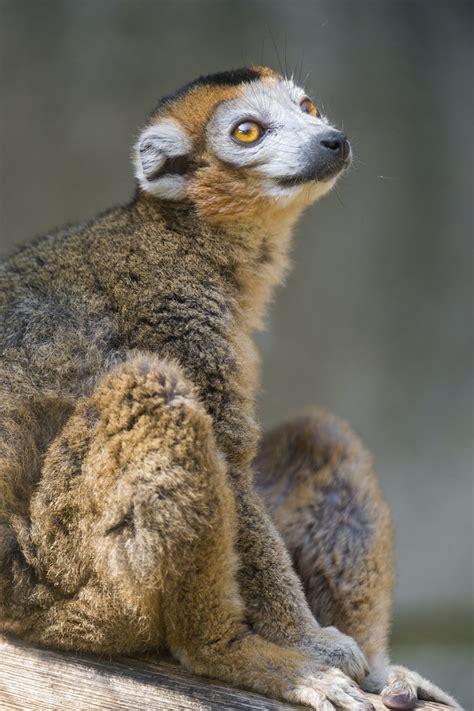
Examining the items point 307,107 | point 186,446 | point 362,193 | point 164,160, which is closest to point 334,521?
point 186,446

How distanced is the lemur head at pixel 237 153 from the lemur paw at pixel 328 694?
2.80 metres

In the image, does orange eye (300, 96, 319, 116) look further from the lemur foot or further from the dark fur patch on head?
the lemur foot

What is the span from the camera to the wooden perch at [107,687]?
4.45m

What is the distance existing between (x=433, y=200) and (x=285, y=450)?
6.72 meters

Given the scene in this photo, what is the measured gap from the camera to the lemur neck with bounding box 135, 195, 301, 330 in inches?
213

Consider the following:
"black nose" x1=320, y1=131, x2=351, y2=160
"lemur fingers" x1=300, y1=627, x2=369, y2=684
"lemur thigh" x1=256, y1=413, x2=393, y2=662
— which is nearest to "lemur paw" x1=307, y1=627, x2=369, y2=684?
"lemur fingers" x1=300, y1=627, x2=369, y2=684

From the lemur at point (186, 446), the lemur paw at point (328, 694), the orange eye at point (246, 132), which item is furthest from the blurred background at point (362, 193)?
the lemur paw at point (328, 694)

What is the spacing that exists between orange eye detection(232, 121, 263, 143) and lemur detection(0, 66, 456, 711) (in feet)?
0.04

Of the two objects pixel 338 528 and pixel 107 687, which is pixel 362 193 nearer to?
pixel 338 528

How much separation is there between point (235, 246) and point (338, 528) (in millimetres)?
1981

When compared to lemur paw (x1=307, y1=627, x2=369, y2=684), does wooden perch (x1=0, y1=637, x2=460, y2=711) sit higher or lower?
lower

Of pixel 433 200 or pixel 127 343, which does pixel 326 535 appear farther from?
pixel 433 200

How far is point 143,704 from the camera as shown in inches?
177

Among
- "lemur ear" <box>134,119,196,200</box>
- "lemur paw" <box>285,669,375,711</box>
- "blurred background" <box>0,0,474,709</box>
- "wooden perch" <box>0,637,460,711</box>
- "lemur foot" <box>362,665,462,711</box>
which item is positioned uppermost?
"blurred background" <box>0,0,474,709</box>
